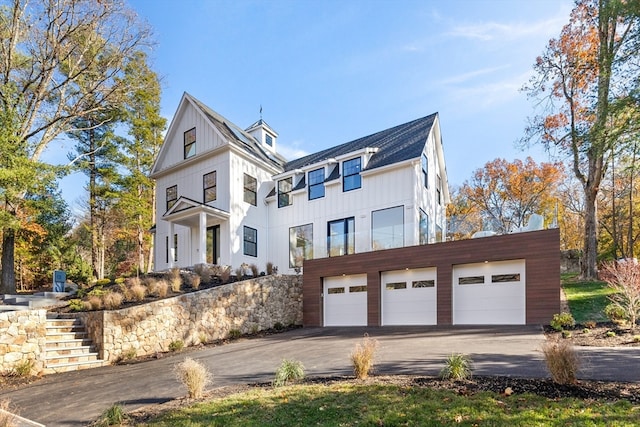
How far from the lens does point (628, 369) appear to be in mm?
6074

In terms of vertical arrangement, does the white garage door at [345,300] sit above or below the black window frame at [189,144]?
below

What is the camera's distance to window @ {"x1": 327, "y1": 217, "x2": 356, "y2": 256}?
1614 cm

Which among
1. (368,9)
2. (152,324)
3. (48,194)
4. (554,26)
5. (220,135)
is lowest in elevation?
(152,324)

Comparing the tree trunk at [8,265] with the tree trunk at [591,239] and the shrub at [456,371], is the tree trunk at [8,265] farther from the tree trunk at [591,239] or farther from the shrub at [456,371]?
the tree trunk at [591,239]

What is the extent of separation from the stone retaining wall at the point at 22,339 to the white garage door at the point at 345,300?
990 cm

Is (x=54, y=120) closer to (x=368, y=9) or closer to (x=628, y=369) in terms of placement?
(x=368, y=9)

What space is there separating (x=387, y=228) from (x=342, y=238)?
81.5 inches

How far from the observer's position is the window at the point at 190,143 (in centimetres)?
2062

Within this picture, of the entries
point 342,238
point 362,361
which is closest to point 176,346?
point 362,361

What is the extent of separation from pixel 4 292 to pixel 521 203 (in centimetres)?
3170

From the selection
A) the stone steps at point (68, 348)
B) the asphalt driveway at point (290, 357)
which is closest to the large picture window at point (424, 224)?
the asphalt driveway at point (290, 357)

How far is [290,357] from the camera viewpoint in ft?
30.3

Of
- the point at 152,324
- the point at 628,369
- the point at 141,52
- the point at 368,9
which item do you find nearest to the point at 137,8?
the point at 141,52

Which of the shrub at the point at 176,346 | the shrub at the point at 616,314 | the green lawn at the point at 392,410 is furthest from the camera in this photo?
the shrub at the point at 176,346
